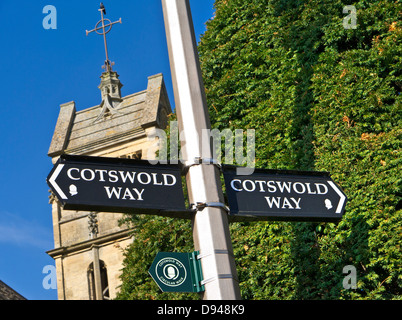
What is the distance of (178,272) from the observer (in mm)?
5535

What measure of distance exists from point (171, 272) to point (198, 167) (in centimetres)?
76

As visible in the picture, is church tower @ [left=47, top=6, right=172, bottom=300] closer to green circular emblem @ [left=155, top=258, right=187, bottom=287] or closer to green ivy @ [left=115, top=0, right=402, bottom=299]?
green ivy @ [left=115, top=0, right=402, bottom=299]

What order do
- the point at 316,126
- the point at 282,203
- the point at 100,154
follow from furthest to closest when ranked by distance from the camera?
the point at 100,154 → the point at 316,126 → the point at 282,203

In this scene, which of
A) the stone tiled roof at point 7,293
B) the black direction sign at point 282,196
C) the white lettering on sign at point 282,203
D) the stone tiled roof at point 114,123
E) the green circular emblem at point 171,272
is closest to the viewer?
the green circular emblem at point 171,272

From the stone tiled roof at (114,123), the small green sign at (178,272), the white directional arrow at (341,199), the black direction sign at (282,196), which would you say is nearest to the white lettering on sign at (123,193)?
the small green sign at (178,272)

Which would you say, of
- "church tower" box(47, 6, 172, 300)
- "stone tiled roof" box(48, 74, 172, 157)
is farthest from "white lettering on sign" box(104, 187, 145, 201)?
"stone tiled roof" box(48, 74, 172, 157)

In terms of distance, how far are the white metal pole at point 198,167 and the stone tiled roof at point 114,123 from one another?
23.4 m

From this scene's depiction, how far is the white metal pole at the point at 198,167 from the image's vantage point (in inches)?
213

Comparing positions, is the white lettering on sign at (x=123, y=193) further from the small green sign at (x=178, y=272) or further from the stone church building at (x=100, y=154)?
the stone church building at (x=100, y=154)

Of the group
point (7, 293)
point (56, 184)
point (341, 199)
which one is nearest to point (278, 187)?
point (341, 199)

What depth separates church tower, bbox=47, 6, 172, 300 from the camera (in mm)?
29062

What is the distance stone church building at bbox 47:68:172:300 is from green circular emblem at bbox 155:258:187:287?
22451 millimetres

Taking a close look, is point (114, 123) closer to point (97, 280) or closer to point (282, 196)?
point (97, 280)
